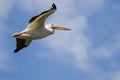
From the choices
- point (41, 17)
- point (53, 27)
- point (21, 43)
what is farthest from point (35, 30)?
point (53, 27)

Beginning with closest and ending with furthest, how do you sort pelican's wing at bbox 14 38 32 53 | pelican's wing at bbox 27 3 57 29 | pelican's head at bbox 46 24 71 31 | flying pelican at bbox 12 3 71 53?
1. pelican's wing at bbox 27 3 57 29
2. flying pelican at bbox 12 3 71 53
3. pelican's head at bbox 46 24 71 31
4. pelican's wing at bbox 14 38 32 53

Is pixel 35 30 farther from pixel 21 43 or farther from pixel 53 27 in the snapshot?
pixel 53 27

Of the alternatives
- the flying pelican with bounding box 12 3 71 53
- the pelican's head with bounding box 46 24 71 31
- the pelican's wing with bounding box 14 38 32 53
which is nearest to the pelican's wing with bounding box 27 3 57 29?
the flying pelican with bounding box 12 3 71 53

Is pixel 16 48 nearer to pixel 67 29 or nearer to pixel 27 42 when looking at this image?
pixel 27 42

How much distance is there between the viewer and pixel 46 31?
32031 mm

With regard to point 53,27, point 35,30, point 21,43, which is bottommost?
point 35,30

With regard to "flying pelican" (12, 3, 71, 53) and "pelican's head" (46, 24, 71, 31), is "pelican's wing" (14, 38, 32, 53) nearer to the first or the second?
"flying pelican" (12, 3, 71, 53)

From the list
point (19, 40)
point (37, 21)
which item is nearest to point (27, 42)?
point (19, 40)

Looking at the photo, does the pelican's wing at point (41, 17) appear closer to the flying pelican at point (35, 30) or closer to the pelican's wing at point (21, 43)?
the flying pelican at point (35, 30)

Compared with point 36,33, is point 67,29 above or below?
above

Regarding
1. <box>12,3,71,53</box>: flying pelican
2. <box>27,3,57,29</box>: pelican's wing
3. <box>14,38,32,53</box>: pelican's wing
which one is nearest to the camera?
<box>27,3,57,29</box>: pelican's wing

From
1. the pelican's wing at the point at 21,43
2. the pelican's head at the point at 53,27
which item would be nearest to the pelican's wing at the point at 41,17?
the pelican's head at the point at 53,27

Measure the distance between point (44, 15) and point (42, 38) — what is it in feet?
4.80

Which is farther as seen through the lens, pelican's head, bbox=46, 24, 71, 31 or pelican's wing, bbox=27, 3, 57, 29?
pelican's head, bbox=46, 24, 71, 31
